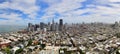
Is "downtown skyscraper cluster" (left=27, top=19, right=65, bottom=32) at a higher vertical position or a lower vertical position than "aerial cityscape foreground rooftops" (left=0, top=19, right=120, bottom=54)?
lower

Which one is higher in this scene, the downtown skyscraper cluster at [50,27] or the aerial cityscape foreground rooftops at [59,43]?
the aerial cityscape foreground rooftops at [59,43]

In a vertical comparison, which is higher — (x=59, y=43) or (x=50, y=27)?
(x=59, y=43)

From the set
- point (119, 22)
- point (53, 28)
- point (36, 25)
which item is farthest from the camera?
point (119, 22)

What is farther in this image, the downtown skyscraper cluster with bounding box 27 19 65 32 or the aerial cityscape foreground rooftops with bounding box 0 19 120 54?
the downtown skyscraper cluster with bounding box 27 19 65 32

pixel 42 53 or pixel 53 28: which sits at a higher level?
pixel 42 53

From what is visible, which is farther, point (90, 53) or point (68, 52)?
point (68, 52)

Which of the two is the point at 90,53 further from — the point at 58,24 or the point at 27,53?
the point at 58,24

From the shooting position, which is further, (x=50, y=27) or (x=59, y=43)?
(x=50, y=27)

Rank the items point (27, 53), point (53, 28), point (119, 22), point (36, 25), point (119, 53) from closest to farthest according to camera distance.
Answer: point (119, 53) < point (27, 53) < point (53, 28) < point (36, 25) < point (119, 22)

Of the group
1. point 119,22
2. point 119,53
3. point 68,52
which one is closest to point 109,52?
point 119,53

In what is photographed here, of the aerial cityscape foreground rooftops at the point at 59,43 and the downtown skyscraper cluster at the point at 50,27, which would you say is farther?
the downtown skyscraper cluster at the point at 50,27
